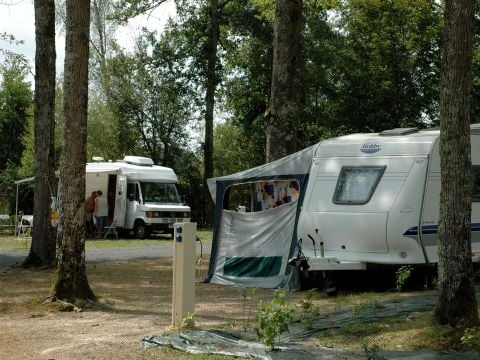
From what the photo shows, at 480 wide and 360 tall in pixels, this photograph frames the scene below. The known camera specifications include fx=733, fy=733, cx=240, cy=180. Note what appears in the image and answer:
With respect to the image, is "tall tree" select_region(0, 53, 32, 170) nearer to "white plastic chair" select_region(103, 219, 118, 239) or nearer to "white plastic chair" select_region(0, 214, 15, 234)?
"white plastic chair" select_region(0, 214, 15, 234)

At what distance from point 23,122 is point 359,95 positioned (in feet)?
78.9

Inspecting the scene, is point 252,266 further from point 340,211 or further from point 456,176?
point 456,176

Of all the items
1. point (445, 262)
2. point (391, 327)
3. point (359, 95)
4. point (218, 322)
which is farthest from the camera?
point (359, 95)

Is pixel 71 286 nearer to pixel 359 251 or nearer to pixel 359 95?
pixel 359 251

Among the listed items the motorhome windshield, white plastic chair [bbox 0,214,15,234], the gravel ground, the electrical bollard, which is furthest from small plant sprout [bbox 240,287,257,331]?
white plastic chair [bbox 0,214,15,234]

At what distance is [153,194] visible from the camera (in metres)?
26.8

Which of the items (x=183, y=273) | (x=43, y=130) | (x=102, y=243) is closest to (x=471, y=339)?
(x=183, y=273)

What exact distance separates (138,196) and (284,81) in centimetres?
1284

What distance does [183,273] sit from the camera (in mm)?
8039

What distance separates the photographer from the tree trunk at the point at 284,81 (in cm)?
1461

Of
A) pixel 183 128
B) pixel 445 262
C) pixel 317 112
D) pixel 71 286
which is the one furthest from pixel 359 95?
pixel 445 262

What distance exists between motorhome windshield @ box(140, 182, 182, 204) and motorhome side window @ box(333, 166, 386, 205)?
50.2 ft

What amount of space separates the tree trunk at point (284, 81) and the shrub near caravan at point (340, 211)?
126 centimetres

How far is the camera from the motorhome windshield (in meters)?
26.5
